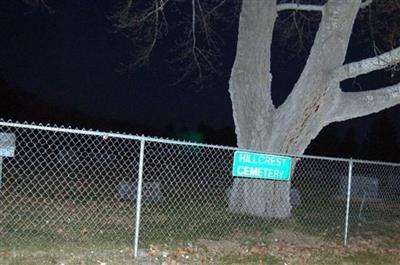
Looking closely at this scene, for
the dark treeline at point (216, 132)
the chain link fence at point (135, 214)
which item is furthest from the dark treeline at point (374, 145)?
the chain link fence at point (135, 214)

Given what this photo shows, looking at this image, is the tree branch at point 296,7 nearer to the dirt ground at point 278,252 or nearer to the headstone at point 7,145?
the dirt ground at point 278,252

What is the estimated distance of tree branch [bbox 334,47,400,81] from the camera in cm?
1152

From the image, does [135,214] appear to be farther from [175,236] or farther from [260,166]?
[260,166]

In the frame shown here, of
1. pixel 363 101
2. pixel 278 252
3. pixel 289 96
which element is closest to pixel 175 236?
pixel 278 252

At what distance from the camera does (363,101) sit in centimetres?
1211

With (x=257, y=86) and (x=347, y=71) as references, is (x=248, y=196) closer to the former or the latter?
(x=257, y=86)

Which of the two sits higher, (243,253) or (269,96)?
(269,96)

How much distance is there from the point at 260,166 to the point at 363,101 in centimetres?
382

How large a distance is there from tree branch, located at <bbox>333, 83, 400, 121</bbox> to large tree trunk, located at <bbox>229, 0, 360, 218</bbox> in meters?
0.21

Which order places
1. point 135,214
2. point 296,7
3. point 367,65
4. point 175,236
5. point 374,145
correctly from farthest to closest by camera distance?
point 374,145 < point 296,7 < point 367,65 < point 135,214 < point 175,236

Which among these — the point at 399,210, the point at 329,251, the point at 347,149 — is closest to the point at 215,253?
the point at 329,251

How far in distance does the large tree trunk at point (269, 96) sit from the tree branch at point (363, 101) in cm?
21

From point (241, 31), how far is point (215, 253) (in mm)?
5356

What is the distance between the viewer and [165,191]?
53.9 feet
